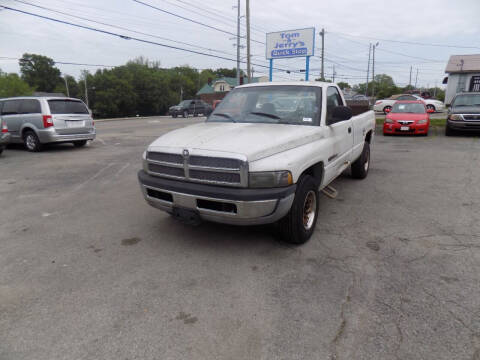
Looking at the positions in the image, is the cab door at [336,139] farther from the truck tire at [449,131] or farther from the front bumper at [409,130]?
the truck tire at [449,131]

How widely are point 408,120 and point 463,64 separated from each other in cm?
2836

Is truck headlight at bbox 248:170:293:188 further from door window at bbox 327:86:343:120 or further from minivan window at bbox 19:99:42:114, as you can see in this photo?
minivan window at bbox 19:99:42:114

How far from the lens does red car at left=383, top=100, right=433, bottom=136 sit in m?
13.3

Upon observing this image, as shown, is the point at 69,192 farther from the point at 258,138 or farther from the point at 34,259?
the point at 258,138

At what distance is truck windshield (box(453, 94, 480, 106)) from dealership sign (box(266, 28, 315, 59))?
1606cm

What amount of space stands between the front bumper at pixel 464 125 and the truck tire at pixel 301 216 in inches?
461

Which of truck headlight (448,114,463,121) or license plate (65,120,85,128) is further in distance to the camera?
truck headlight (448,114,463,121)

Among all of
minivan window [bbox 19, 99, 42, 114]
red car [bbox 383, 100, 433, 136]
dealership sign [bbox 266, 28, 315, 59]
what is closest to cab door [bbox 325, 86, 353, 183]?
minivan window [bbox 19, 99, 42, 114]

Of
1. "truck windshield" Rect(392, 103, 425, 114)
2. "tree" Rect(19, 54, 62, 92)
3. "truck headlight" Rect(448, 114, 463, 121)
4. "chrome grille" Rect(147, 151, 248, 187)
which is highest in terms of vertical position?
"tree" Rect(19, 54, 62, 92)

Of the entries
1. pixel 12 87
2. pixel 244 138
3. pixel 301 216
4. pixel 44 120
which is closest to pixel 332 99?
pixel 244 138

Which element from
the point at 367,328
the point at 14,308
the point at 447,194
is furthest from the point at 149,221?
the point at 447,194

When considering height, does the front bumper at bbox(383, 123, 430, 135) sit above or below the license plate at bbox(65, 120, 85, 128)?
below

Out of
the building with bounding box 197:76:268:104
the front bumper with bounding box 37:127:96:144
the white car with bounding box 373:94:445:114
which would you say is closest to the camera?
the front bumper with bounding box 37:127:96:144

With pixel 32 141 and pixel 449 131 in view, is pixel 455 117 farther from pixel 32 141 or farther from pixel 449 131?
pixel 32 141
